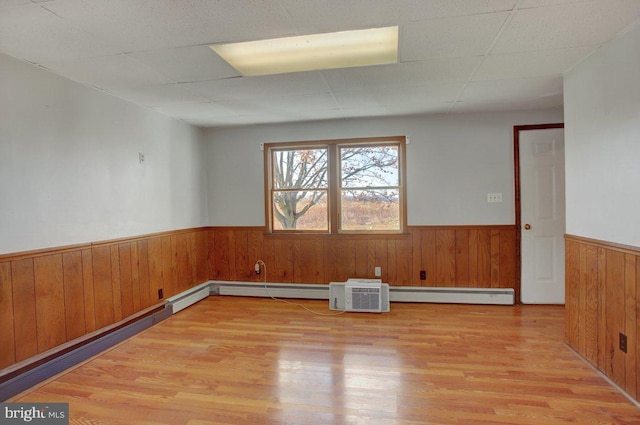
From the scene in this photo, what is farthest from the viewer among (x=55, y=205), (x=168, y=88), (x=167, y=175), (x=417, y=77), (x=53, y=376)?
(x=167, y=175)

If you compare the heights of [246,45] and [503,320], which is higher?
[246,45]

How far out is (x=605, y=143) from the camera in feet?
7.28

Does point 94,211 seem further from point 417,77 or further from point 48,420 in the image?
point 417,77

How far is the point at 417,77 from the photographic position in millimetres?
2758

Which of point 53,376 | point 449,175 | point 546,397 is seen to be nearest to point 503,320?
point 546,397

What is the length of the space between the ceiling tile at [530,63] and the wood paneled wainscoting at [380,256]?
182cm

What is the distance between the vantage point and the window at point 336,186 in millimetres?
4156

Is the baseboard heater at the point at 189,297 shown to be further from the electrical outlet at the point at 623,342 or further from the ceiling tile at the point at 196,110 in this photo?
the electrical outlet at the point at 623,342

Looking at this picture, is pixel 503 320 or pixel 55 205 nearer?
pixel 55 205

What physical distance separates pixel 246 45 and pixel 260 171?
214 centimetres

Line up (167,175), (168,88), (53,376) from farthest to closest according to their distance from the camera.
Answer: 1. (167,175)
2. (168,88)
3. (53,376)

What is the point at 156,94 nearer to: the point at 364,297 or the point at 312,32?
the point at 312,32

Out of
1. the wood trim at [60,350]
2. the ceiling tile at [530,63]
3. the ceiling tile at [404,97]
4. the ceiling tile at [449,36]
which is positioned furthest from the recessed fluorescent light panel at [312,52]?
the wood trim at [60,350]

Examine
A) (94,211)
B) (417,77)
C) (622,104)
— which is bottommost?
(94,211)
